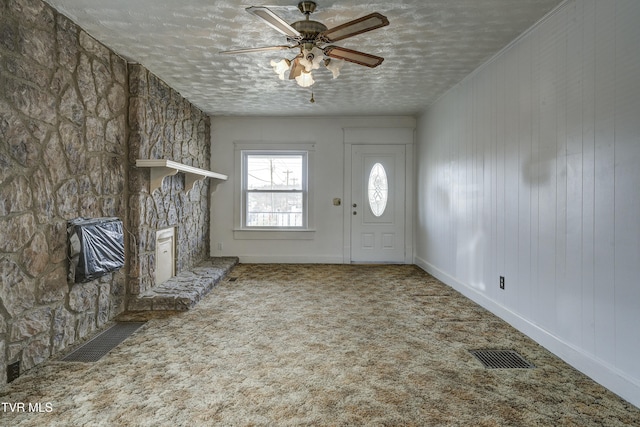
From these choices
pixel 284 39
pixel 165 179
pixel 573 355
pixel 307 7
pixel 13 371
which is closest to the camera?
pixel 13 371

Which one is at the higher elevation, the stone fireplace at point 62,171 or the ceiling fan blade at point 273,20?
the ceiling fan blade at point 273,20

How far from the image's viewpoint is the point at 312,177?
19.5 feet

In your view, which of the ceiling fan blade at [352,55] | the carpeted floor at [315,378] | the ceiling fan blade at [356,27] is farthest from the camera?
the ceiling fan blade at [352,55]

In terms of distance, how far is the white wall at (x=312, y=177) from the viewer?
19.4 feet

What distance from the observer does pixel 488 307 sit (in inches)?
136

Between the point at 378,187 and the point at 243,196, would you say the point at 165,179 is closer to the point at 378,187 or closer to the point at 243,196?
the point at 243,196

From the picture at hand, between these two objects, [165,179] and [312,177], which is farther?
[312,177]

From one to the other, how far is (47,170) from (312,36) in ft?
6.71

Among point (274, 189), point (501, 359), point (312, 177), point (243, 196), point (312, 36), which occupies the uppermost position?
point (312, 36)

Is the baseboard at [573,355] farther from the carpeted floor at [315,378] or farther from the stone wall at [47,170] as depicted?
the stone wall at [47,170]

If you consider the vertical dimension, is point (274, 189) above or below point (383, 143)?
below

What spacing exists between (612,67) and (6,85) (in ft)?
11.6

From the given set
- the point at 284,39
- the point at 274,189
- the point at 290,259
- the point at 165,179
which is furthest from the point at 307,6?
the point at 290,259

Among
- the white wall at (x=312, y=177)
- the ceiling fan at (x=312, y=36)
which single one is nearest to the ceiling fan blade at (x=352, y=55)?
the ceiling fan at (x=312, y=36)
